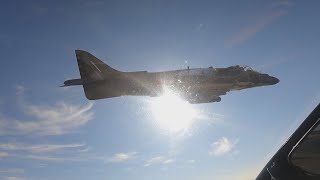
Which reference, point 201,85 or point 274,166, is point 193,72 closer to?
point 201,85

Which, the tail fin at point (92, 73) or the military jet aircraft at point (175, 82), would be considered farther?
the tail fin at point (92, 73)

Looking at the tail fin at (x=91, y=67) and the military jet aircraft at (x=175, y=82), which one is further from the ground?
the tail fin at (x=91, y=67)

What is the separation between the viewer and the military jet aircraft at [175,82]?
40625 millimetres

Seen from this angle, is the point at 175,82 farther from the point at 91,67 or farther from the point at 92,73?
the point at 91,67

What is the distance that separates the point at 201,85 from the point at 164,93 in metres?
4.79

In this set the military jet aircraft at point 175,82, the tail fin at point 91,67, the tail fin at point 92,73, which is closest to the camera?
the military jet aircraft at point 175,82

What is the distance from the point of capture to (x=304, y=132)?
358 cm

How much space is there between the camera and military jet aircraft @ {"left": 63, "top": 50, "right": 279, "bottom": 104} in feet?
133

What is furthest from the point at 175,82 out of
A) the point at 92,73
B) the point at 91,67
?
the point at 91,67

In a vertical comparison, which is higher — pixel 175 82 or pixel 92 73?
pixel 92 73

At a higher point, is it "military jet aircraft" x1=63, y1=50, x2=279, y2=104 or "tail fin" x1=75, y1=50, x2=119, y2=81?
"tail fin" x1=75, y1=50, x2=119, y2=81

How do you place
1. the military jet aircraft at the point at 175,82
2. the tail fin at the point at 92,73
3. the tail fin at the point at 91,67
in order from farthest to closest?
the tail fin at the point at 91,67 < the tail fin at the point at 92,73 < the military jet aircraft at the point at 175,82

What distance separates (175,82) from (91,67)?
38.3 feet

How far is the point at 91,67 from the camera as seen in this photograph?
1838 inches
